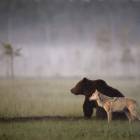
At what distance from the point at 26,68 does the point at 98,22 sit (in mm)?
858

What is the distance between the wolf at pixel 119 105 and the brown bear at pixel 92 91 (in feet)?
0.16

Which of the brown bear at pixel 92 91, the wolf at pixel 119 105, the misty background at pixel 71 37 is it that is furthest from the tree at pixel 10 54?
the wolf at pixel 119 105

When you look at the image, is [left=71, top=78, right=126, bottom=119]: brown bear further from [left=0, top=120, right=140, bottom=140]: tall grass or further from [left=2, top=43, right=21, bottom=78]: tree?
[left=2, top=43, right=21, bottom=78]: tree

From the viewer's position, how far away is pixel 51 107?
455cm

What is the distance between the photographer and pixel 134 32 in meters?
4.61

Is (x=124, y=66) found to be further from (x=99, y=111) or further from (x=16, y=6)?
(x=16, y=6)

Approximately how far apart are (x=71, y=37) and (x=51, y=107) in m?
0.73

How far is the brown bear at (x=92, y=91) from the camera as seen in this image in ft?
14.7

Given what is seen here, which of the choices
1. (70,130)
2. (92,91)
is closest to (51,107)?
(70,130)

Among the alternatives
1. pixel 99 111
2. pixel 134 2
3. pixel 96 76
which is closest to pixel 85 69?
pixel 96 76

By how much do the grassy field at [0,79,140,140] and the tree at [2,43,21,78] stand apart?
106 millimetres

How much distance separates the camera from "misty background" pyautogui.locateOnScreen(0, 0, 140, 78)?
454cm

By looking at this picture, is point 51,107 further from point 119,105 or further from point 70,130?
point 119,105

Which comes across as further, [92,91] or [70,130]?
[92,91]
